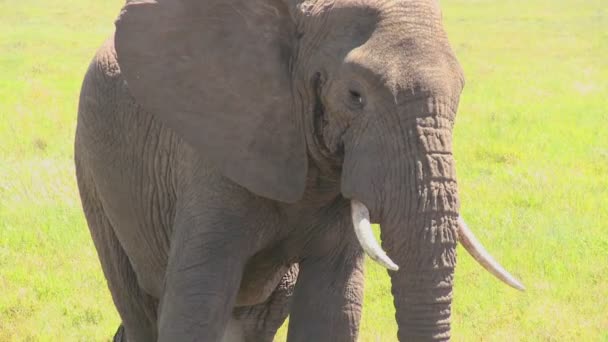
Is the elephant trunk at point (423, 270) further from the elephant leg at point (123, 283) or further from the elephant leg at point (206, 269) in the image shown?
the elephant leg at point (123, 283)

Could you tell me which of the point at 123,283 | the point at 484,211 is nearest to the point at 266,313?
the point at 123,283

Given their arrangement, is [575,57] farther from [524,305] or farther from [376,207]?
[376,207]

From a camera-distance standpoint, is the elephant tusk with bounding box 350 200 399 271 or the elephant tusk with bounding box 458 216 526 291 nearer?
the elephant tusk with bounding box 350 200 399 271

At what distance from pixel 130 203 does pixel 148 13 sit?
3.72 ft

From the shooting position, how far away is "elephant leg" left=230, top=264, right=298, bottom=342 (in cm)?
636

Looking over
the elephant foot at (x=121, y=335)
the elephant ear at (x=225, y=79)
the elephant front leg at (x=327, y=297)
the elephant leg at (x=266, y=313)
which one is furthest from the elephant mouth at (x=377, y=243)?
the elephant foot at (x=121, y=335)

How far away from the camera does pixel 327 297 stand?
17.5ft

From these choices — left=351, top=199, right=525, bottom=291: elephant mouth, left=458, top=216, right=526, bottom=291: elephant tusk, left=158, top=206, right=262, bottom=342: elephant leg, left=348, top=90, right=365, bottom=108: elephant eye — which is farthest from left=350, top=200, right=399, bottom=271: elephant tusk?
left=158, top=206, right=262, bottom=342: elephant leg

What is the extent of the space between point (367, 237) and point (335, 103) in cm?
56

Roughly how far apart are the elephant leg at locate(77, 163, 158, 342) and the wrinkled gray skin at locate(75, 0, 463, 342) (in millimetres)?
10

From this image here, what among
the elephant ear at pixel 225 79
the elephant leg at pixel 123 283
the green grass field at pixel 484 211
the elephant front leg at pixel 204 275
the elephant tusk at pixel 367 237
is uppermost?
the elephant ear at pixel 225 79

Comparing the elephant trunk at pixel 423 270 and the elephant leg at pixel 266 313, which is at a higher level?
the elephant trunk at pixel 423 270

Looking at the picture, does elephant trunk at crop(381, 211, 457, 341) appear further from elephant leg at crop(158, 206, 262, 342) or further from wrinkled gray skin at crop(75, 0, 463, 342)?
elephant leg at crop(158, 206, 262, 342)

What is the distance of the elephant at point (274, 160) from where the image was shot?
418 centimetres
